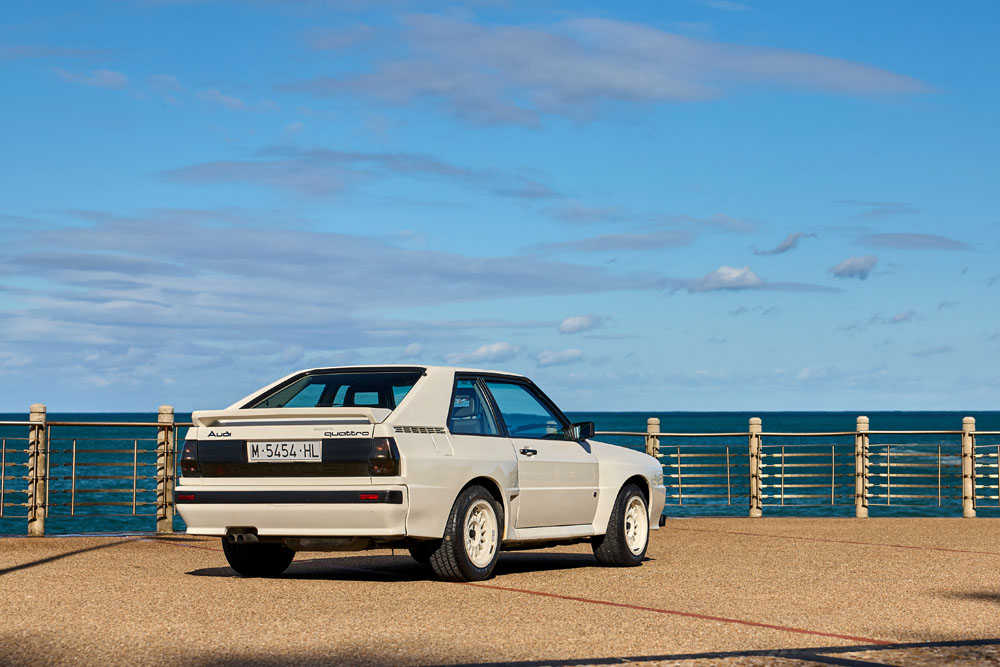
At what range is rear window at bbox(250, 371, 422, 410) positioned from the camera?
10820 millimetres

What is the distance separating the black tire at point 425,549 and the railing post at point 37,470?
305 inches

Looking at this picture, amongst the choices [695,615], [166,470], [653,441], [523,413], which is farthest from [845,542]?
[166,470]

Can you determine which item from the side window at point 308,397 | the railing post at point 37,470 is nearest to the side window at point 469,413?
the side window at point 308,397

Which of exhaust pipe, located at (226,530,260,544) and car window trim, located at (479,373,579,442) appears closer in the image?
exhaust pipe, located at (226,530,260,544)

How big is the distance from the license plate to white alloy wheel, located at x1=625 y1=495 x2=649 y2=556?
3.57 m

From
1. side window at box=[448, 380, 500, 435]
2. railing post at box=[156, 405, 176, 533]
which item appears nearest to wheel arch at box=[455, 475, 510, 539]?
side window at box=[448, 380, 500, 435]

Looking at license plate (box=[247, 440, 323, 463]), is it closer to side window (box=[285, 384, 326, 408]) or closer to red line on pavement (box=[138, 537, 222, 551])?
side window (box=[285, 384, 326, 408])

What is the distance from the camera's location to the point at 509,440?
11.2 metres

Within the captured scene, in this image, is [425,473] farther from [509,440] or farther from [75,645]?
[75,645]

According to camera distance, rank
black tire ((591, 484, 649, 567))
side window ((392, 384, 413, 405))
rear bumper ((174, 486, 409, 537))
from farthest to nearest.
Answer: black tire ((591, 484, 649, 567))
side window ((392, 384, 413, 405))
rear bumper ((174, 486, 409, 537))

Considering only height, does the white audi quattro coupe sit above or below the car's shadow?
above

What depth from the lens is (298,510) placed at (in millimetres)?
10031

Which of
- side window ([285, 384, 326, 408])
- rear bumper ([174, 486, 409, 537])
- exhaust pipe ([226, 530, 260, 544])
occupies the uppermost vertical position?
side window ([285, 384, 326, 408])

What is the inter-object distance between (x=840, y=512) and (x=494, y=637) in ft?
142
